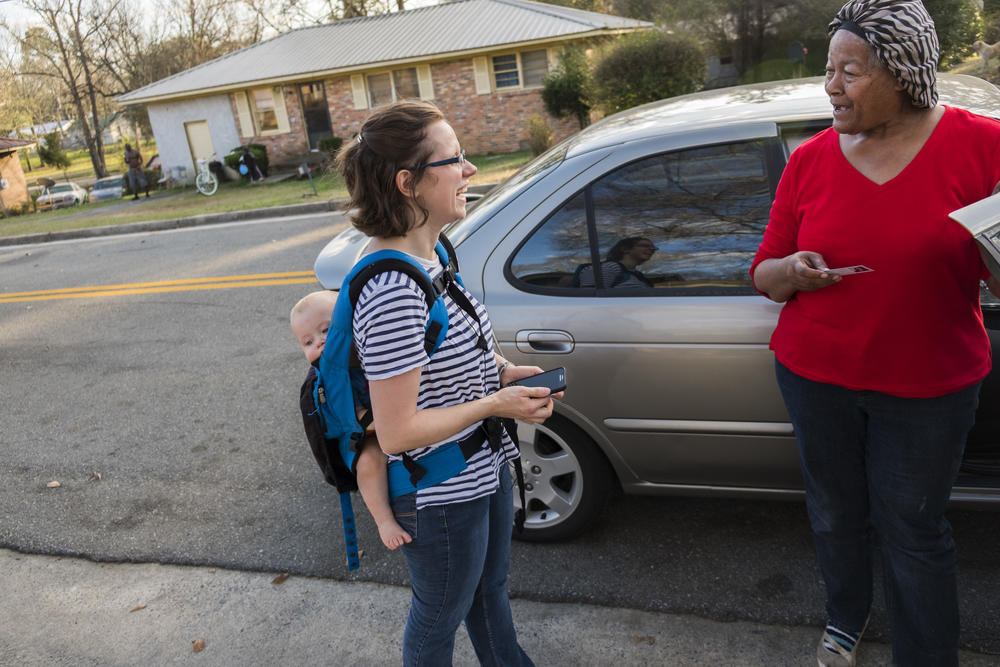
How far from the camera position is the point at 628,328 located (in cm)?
274

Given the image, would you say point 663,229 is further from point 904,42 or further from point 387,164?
point 387,164

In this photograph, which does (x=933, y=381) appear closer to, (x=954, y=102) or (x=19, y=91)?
(x=954, y=102)

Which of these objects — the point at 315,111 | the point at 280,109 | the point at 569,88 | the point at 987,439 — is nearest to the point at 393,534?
the point at 987,439

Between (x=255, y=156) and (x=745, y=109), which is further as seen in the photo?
(x=255, y=156)

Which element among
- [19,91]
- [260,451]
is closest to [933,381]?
[260,451]

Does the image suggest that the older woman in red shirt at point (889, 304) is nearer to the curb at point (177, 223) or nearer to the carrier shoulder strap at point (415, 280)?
the carrier shoulder strap at point (415, 280)

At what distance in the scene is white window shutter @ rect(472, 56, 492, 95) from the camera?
2300 cm

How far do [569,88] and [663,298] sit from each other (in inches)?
736

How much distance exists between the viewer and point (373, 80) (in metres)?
24.7

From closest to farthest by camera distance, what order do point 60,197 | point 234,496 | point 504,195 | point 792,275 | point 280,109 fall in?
point 792,275 → point 504,195 → point 234,496 → point 60,197 → point 280,109

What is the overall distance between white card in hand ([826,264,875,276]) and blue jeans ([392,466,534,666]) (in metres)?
0.96

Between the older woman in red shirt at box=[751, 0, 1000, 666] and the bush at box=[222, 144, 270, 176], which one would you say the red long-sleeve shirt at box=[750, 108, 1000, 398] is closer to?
the older woman in red shirt at box=[751, 0, 1000, 666]

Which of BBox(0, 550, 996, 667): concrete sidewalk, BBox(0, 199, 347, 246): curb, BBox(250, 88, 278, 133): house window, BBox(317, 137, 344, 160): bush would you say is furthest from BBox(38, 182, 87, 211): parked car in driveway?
BBox(0, 550, 996, 667): concrete sidewalk

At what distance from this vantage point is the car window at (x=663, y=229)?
2.71 metres
